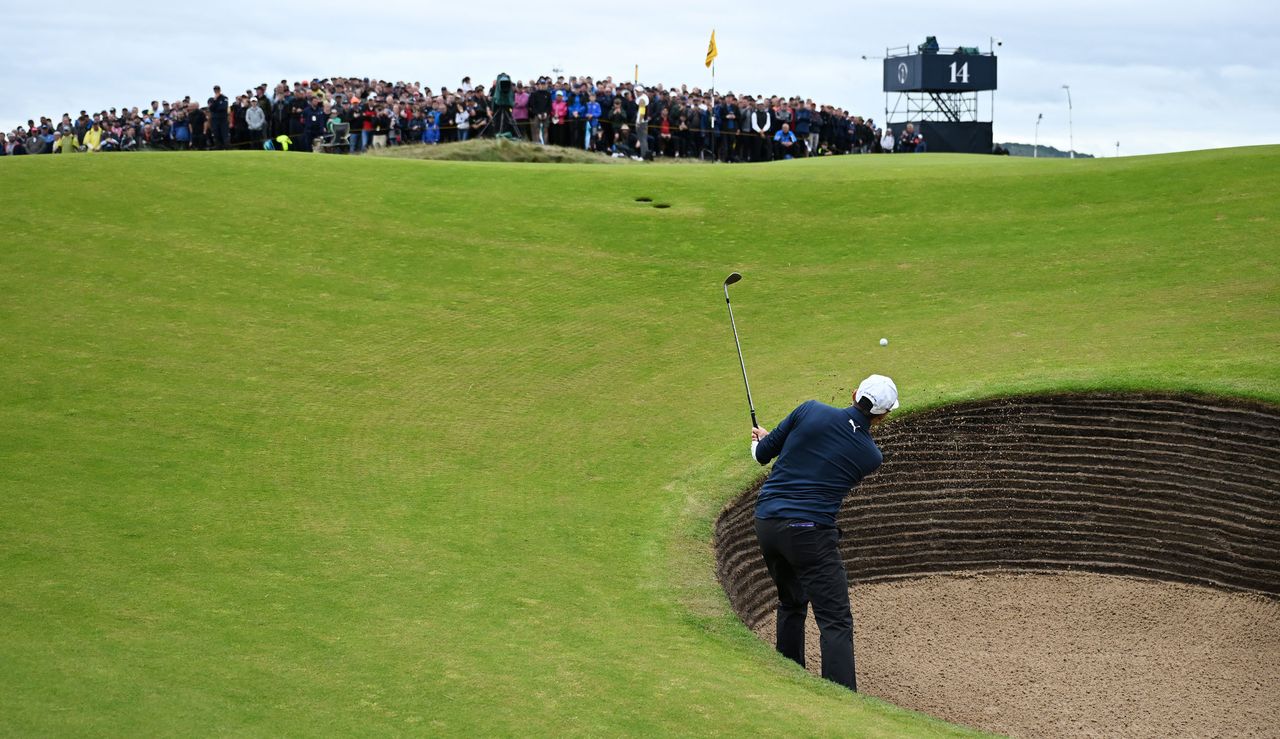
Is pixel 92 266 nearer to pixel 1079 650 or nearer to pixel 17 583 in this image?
pixel 17 583

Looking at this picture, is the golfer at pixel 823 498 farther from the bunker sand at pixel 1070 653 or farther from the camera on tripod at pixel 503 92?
the camera on tripod at pixel 503 92

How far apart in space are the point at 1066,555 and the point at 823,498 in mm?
6054

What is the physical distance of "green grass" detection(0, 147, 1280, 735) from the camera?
8.73m

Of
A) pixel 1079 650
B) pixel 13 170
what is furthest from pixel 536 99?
pixel 1079 650

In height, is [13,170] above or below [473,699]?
above

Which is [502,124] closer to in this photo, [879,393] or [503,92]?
[503,92]

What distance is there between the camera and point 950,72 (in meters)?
74.2

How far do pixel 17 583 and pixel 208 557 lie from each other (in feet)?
5.05

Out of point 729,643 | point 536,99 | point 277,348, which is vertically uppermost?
point 536,99

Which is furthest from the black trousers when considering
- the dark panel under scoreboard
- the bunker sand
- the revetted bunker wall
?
the dark panel under scoreboard

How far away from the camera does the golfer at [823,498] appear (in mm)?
10164

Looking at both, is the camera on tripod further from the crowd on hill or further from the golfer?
the golfer

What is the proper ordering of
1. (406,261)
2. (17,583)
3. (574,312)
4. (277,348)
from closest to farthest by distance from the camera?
(17,583), (277,348), (574,312), (406,261)

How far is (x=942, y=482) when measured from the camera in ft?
49.8
